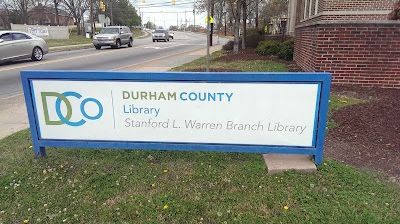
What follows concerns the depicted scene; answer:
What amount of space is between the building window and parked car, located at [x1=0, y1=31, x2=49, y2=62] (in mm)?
12423

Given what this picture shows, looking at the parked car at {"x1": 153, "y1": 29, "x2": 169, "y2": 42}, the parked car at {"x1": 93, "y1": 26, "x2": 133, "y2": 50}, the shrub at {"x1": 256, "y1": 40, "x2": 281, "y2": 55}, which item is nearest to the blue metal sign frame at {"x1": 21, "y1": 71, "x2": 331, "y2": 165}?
the shrub at {"x1": 256, "y1": 40, "x2": 281, "y2": 55}

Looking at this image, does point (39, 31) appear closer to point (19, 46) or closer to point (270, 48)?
point (19, 46)

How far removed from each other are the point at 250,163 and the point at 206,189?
751 mm

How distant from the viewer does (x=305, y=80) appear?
3.46 m

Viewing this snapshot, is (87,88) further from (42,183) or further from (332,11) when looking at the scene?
(332,11)

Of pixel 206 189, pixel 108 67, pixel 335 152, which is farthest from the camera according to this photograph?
pixel 108 67

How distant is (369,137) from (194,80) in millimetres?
2695

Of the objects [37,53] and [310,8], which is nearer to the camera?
[310,8]

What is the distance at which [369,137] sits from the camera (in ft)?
14.9

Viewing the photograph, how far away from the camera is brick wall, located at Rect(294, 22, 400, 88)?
728cm

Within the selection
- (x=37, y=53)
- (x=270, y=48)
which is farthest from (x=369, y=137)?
(x=37, y=53)

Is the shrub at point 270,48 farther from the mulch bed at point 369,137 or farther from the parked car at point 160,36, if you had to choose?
the parked car at point 160,36

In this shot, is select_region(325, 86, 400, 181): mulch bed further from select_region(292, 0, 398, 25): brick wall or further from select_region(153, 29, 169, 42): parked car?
select_region(153, 29, 169, 42): parked car

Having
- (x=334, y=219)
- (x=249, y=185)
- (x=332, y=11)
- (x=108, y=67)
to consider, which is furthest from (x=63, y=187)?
(x=108, y=67)
